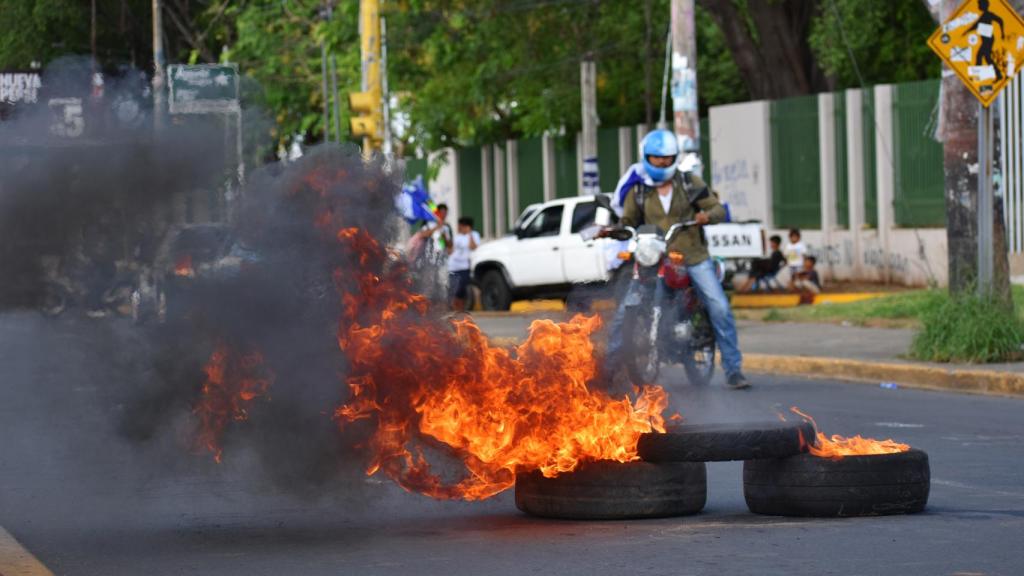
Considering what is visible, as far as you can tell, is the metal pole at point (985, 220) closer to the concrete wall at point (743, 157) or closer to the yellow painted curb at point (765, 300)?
the yellow painted curb at point (765, 300)

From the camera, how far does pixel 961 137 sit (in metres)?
15.3

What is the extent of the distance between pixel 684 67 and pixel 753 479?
1402 centimetres

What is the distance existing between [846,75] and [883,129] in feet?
12.5

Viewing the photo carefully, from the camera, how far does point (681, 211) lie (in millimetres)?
13055

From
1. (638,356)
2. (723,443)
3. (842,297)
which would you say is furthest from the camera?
(842,297)

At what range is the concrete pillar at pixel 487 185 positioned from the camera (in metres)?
40.3

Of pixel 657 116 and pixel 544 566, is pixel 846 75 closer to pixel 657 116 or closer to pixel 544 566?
pixel 657 116

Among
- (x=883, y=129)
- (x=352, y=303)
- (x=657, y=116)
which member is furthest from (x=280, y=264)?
(x=657, y=116)

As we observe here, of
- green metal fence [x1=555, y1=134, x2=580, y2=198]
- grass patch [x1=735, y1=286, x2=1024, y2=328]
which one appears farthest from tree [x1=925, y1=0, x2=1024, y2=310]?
green metal fence [x1=555, y1=134, x2=580, y2=198]

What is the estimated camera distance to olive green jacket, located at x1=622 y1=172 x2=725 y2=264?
42.7 feet

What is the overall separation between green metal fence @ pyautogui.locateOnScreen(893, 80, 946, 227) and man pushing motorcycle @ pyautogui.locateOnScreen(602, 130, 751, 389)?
39.7 feet

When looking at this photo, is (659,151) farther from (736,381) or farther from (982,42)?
(982,42)

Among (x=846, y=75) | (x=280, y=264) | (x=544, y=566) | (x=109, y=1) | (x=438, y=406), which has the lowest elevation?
(x=544, y=566)

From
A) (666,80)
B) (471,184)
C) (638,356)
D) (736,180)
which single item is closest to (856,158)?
(736,180)
